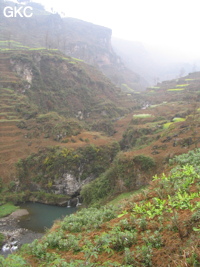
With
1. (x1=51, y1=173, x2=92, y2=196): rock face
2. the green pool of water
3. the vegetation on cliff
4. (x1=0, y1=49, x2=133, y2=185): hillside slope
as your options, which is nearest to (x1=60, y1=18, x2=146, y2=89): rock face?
(x1=0, y1=49, x2=133, y2=185): hillside slope

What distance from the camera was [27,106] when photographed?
1859 inches

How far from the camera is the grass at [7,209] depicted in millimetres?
26859

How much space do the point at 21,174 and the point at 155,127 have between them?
75.1 ft

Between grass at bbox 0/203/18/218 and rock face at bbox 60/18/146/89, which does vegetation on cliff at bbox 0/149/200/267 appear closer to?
grass at bbox 0/203/18/218

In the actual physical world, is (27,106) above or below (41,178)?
above

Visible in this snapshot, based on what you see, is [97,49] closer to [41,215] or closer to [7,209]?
[7,209]

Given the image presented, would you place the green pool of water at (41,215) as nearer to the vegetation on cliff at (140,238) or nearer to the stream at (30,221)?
the stream at (30,221)

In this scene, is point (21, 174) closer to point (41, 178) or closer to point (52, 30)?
point (41, 178)

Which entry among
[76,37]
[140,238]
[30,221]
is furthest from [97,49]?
[140,238]

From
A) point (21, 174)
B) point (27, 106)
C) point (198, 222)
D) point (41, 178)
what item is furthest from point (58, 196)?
point (198, 222)

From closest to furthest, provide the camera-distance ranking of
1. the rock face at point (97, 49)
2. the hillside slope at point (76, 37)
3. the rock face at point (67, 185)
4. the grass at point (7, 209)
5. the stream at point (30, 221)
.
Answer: the stream at point (30, 221) < the grass at point (7, 209) < the rock face at point (67, 185) < the hillside slope at point (76, 37) < the rock face at point (97, 49)

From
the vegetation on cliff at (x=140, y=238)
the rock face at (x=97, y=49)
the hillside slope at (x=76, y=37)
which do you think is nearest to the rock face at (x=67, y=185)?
the vegetation on cliff at (x=140, y=238)

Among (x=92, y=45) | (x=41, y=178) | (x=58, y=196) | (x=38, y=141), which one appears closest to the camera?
(x=58, y=196)

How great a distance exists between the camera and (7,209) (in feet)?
91.1
